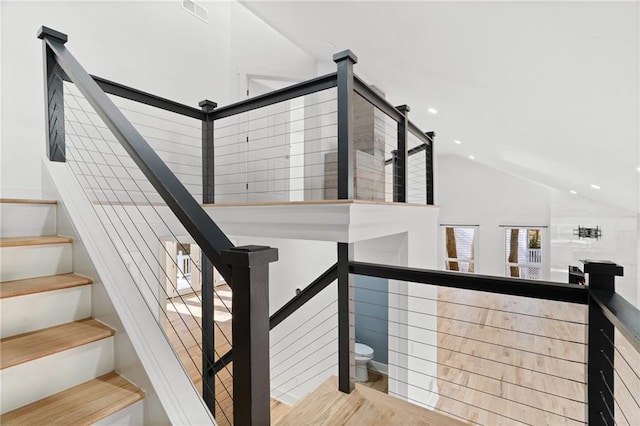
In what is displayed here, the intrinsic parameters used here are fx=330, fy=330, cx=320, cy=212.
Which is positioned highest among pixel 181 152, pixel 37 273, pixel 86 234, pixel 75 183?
pixel 181 152

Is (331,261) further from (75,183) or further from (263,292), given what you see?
(263,292)

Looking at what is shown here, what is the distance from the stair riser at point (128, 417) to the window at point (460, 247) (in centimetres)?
966

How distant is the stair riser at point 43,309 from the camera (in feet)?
3.98

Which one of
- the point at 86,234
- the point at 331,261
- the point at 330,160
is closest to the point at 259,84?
the point at 330,160

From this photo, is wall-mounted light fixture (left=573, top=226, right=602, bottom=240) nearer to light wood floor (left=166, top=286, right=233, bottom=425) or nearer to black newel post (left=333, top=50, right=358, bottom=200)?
light wood floor (left=166, top=286, right=233, bottom=425)

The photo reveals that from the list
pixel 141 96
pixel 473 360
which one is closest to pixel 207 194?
pixel 141 96

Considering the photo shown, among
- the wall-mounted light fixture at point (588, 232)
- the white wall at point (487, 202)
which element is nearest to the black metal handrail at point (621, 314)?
the wall-mounted light fixture at point (588, 232)

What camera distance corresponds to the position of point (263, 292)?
889 mm

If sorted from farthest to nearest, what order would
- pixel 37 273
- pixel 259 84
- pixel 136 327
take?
1. pixel 259 84
2. pixel 37 273
3. pixel 136 327

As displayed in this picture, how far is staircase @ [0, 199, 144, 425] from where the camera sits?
3.34ft

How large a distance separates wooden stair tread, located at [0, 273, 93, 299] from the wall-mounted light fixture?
9.40 meters

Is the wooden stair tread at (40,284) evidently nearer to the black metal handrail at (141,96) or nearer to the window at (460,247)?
the black metal handrail at (141,96)

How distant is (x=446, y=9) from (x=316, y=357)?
388 cm

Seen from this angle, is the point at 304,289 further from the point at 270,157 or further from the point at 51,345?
the point at 270,157
